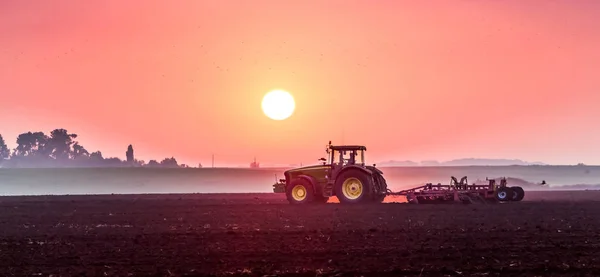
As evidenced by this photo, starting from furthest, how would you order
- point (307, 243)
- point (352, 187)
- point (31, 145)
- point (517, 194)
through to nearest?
1. point (31, 145)
2. point (517, 194)
3. point (352, 187)
4. point (307, 243)

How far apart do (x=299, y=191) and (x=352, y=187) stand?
7.73 ft

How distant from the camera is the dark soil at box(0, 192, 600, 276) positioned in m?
13.0

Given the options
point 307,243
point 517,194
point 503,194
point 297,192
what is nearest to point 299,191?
point 297,192

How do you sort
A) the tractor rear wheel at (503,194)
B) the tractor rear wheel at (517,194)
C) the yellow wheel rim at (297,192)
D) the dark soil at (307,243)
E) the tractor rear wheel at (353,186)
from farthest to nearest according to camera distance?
1. the tractor rear wheel at (517,194)
2. the tractor rear wheel at (503,194)
3. the yellow wheel rim at (297,192)
4. the tractor rear wheel at (353,186)
5. the dark soil at (307,243)

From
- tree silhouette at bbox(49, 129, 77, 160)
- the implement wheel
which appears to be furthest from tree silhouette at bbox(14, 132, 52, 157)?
the implement wheel

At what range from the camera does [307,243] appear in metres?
16.5

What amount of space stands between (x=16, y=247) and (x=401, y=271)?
8.48 meters

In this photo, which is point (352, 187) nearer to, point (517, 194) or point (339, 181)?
point (339, 181)

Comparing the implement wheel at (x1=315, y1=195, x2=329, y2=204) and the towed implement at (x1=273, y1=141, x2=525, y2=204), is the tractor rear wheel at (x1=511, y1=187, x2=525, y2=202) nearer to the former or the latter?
the towed implement at (x1=273, y1=141, x2=525, y2=204)

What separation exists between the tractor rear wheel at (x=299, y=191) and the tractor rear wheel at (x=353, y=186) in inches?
52.2

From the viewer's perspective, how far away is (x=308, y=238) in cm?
1756

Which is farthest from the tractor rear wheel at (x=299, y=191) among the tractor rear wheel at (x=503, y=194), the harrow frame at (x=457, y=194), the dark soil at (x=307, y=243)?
the tractor rear wheel at (x=503, y=194)

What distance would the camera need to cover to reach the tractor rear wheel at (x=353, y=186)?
3059cm

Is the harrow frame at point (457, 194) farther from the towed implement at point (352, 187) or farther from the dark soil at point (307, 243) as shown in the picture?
the dark soil at point (307, 243)
